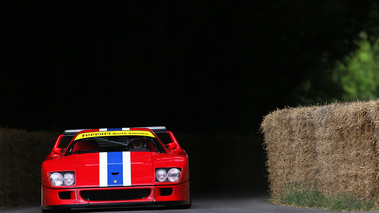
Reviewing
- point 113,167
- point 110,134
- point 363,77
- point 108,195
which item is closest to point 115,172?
point 113,167

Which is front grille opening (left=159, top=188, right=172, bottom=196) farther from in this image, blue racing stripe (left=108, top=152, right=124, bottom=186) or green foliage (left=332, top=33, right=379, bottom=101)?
green foliage (left=332, top=33, right=379, bottom=101)

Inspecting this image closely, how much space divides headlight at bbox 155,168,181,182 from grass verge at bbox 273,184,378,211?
98.4 inches

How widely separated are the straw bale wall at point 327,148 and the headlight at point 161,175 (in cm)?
290

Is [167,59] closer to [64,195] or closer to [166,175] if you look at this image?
[166,175]

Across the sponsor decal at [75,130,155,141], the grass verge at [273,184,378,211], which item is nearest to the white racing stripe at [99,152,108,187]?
Result: the sponsor decal at [75,130,155,141]

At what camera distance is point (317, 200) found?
14.0 metres

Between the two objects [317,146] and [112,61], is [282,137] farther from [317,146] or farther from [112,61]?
[112,61]

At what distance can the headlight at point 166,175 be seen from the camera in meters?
12.3

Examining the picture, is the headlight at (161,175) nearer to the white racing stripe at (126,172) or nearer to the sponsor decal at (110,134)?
the white racing stripe at (126,172)

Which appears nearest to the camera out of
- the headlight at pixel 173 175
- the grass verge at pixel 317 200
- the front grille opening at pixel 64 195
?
the front grille opening at pixel 64 195

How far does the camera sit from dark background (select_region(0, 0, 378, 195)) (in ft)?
92.0

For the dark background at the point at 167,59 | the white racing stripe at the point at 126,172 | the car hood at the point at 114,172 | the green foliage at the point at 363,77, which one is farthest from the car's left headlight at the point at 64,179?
the green foliage at the point at 363,77

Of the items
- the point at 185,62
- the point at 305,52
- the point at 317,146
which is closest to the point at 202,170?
the point at 185,62

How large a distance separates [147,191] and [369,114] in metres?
3.38
